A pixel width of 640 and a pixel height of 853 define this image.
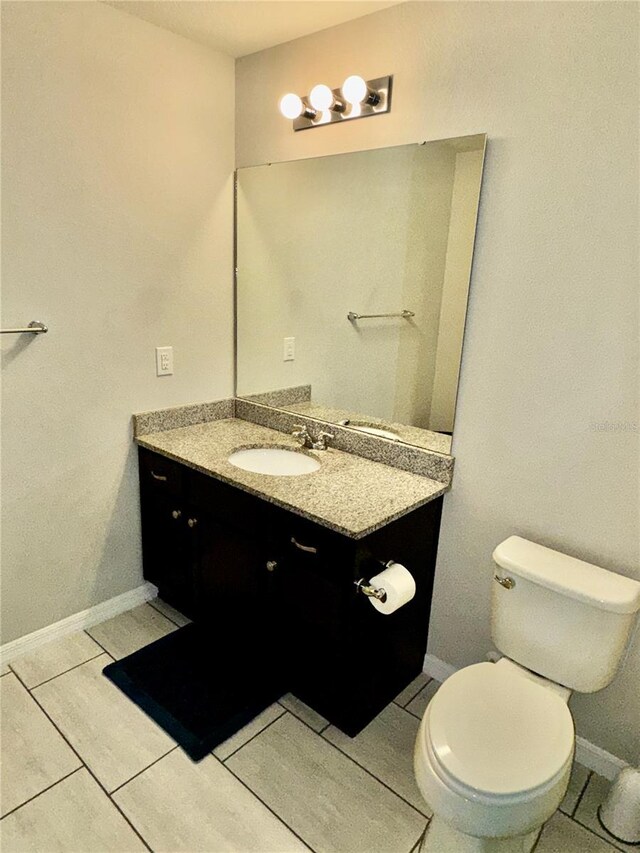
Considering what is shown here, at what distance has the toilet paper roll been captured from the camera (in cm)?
150

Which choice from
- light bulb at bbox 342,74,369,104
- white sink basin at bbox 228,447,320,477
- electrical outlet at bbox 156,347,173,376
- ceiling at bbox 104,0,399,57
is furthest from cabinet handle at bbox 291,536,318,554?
ceiling at bbox 104,0,399,57

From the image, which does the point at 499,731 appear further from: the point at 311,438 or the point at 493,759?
the point at 311,438

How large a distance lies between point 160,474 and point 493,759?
1.49 metres

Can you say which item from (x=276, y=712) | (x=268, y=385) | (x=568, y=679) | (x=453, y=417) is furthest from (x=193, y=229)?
(x=568, y=679)

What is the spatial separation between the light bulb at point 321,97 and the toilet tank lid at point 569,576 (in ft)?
5.11

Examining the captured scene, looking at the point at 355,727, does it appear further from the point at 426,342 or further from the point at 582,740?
the point at 426,342

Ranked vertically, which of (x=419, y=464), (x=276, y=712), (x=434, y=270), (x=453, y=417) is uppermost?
(x=434, y=270)

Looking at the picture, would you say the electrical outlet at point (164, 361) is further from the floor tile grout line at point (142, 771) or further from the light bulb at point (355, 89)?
the floor tile grout line at point (142, 771)

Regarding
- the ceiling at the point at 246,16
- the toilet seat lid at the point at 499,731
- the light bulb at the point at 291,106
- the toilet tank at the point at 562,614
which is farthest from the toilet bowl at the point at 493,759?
the ceiling at the point at 246,16

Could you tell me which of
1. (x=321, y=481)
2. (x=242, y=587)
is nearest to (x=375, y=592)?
Result: (x=321, y=481)

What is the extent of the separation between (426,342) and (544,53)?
33.5 inches

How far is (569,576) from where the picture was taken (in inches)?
56.4

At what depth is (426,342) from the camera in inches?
72.2

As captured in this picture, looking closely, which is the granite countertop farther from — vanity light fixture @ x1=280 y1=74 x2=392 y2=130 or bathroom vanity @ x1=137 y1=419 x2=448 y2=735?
vanity light fixture @ x1=280 y1=74 x2=392 y2=130
